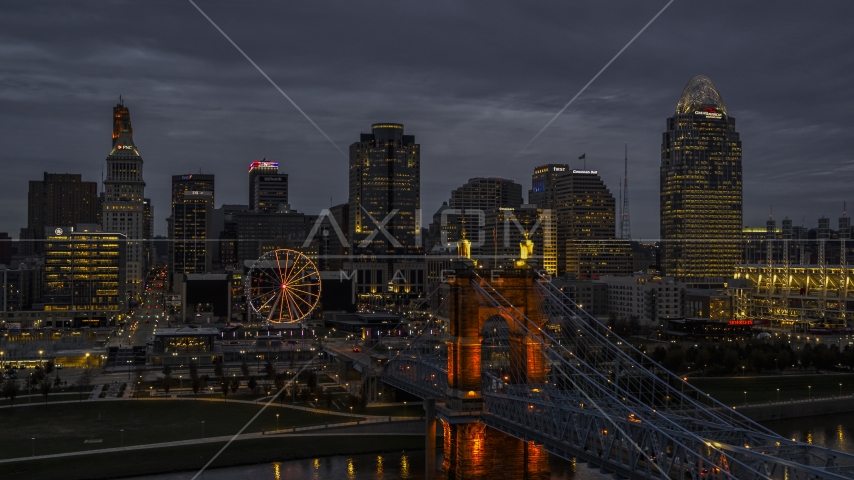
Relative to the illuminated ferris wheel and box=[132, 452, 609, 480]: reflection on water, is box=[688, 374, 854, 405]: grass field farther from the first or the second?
the illuminated ferris wheel

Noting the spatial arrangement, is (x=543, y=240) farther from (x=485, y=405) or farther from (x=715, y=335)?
(x=485, y=405)

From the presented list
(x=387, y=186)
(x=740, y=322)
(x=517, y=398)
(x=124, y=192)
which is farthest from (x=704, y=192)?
(x=517, y=398)

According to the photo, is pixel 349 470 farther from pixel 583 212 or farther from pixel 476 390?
pixel 583 212

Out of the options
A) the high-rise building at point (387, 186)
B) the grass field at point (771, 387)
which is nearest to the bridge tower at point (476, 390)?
the grass field at point (771, 387)

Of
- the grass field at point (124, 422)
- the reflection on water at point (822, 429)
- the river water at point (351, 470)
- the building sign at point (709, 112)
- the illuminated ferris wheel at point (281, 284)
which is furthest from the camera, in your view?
the building sign at point (709, 112)

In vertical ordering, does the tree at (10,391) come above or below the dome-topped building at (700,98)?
below

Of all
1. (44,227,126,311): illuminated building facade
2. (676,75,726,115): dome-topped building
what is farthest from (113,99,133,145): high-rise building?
(676,75,726,115): dome-topped building

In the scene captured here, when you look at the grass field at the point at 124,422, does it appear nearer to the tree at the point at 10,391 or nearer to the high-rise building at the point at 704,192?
the tree at the point at 10,391

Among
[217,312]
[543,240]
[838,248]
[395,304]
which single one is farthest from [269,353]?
→ [838,248]
